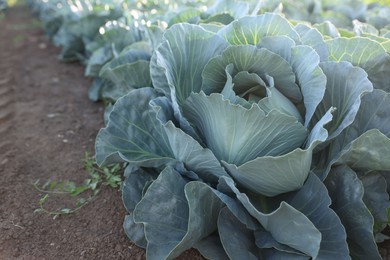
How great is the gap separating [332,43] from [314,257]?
1.00 metres

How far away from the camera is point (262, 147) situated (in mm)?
1832

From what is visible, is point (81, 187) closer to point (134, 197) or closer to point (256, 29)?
point (134, 197)

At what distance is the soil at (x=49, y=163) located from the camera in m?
2.11

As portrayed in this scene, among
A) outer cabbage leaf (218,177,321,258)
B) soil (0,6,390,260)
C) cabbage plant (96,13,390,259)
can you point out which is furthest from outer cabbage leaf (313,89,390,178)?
soil (0,6,390,260)

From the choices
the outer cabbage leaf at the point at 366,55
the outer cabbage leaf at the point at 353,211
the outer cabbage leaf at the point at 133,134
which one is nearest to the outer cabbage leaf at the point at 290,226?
the outer cabbage leaf at the point at 353,211

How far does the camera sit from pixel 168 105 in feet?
6.83

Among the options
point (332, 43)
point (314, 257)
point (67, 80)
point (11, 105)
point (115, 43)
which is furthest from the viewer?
point (67, 80)

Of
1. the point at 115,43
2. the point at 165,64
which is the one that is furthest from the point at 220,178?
the point at 115,43

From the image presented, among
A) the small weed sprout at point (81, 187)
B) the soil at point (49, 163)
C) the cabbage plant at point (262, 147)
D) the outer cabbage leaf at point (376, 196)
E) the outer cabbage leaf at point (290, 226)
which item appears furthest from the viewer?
the small weed sprout at point (81, 187)

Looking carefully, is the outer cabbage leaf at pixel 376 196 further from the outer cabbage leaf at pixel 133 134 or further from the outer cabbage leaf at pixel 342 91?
the outer cabbage leaf at pixel 133 134

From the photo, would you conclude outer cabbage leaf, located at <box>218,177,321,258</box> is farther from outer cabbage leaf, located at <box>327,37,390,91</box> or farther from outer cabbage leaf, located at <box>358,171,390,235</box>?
outer cabbage leaf, located at <box>327,37,390,91</box>

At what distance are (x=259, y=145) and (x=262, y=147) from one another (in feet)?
0.06

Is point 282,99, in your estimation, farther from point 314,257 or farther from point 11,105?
point 11,105

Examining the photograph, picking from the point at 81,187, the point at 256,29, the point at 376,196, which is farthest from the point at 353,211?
the point at 81,187
